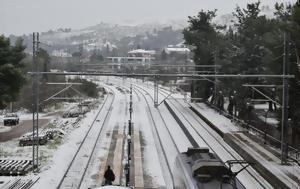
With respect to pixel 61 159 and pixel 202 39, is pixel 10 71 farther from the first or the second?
pixel 202 39

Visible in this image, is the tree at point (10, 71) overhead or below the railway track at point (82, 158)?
overhead

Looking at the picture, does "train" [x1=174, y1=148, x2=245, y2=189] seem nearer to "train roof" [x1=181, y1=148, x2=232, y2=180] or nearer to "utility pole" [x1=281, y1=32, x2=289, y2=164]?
"train roof" [x1=181, y1=148, x2=232, y2=180]

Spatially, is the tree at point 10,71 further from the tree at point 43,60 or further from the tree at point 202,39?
the tree at point 202,39

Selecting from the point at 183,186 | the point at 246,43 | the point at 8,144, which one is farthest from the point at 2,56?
the point at 183,186

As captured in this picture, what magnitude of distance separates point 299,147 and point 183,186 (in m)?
19.4

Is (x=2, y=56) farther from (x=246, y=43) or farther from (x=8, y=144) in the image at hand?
(x=246, y=43)

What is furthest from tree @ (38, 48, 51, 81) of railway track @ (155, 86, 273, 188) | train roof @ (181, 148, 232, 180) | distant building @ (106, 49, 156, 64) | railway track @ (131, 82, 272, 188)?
train roof @ (181, 148, 232, 180)

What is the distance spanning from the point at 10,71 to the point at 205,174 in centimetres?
2824

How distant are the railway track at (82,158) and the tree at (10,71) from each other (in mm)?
6897

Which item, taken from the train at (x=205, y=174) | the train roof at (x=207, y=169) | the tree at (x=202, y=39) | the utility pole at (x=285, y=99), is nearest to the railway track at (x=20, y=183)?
the train at (x=205, y=174)

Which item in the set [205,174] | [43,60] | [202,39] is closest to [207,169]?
[205,174]

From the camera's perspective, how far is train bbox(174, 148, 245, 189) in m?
15.2

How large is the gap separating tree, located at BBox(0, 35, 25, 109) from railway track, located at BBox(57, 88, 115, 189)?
22.6 ft

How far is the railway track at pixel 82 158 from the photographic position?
24.0 metres
